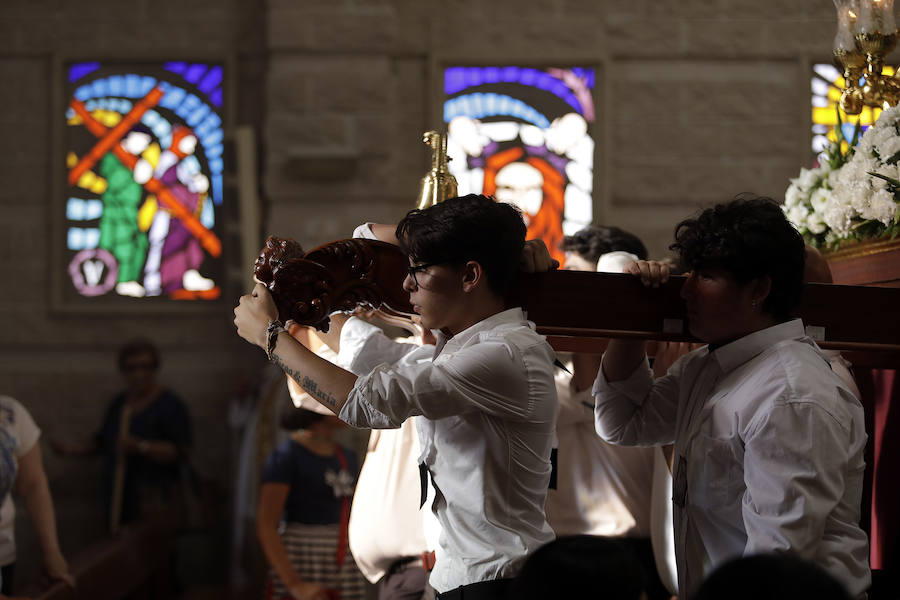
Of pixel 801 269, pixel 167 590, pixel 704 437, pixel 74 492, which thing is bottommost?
pixel 167 590

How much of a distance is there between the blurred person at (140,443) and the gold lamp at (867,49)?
4.13m

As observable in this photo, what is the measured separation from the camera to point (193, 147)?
6.00 metres

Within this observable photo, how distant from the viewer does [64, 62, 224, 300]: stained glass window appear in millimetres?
5930

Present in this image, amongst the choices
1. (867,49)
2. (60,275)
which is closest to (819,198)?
(867,49)

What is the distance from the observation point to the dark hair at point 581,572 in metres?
1.21

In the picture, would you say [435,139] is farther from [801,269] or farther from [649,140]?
[649,140]

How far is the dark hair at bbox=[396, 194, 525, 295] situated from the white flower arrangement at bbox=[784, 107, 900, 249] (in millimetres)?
946

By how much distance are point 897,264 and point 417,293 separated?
1.13m

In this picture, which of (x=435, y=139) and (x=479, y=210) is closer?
(x=479, y=210)

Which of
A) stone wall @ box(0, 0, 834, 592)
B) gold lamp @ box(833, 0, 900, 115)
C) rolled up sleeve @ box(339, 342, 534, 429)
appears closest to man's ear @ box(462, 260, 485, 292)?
rolled up sleeve @ box(339, 342, 534, 429)

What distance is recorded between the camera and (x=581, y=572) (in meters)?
1.21

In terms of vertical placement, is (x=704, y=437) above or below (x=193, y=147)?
below

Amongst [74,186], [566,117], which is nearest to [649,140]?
[566,117]

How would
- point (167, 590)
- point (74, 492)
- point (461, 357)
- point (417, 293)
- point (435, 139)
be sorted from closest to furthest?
point (461, 357), point (417, 293), point (435, 139), point (167, 590), point (74, 492)
